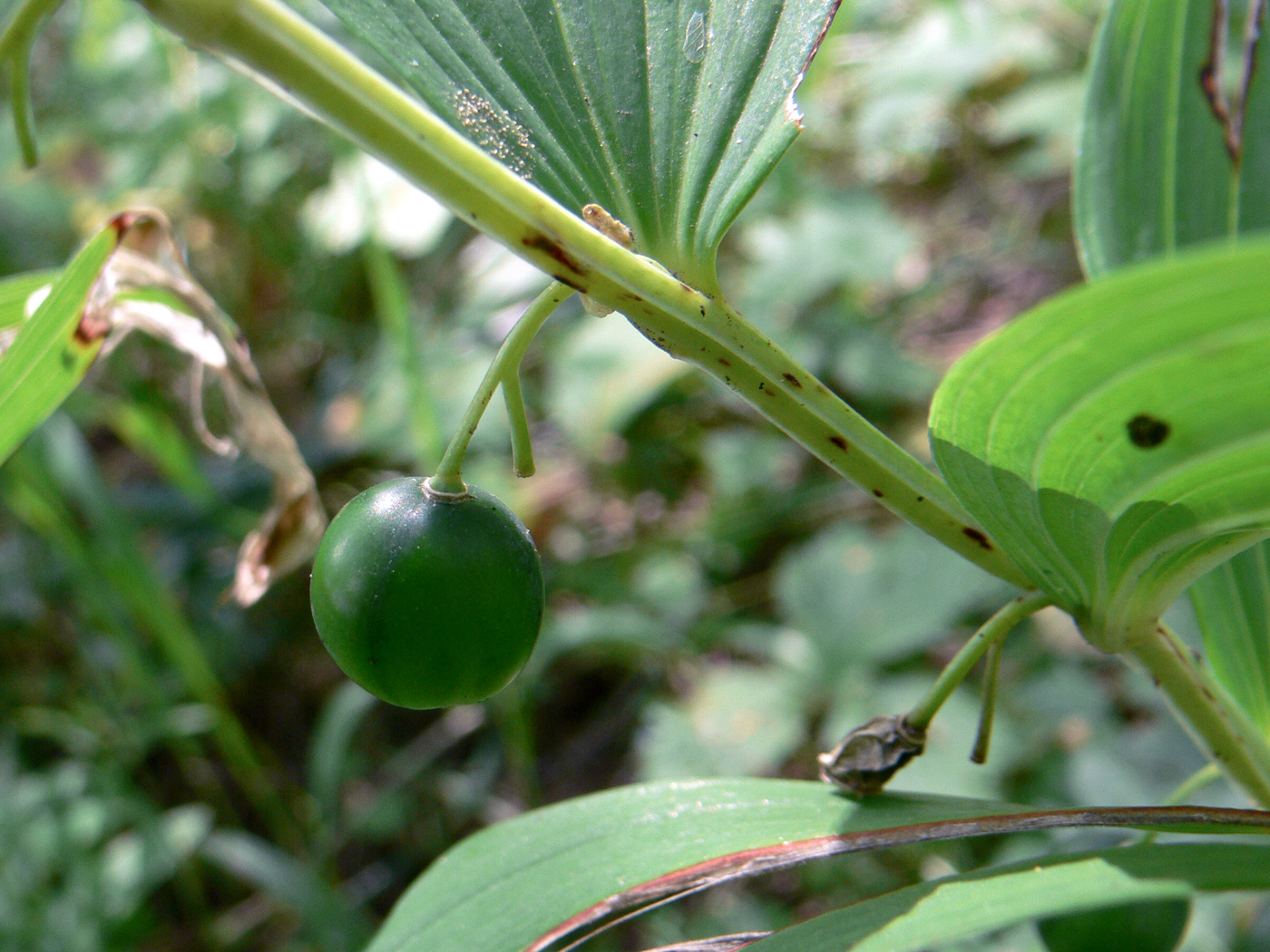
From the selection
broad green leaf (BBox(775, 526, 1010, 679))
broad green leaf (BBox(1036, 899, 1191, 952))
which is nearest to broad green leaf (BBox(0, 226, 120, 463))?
broad green leaf (BBox(1036, 899, 1191, 952))

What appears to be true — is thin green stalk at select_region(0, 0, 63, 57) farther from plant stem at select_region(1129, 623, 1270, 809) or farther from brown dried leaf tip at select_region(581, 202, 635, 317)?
plant stem at select_region(1129, 623, 1270, 809)

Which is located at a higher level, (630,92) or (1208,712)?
(630,92)

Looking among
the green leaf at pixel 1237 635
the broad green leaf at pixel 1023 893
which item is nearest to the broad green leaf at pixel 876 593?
the green leaf at pixel 1237 635

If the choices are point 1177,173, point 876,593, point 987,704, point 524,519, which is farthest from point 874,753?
point 524,519

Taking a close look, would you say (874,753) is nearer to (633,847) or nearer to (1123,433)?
(633,847)

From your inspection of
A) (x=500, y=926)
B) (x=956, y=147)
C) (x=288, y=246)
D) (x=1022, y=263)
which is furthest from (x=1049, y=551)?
(x=288, y=246)

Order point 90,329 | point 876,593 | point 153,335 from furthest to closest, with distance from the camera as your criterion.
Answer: point 876,593 < point 153,335 < point 90,329
